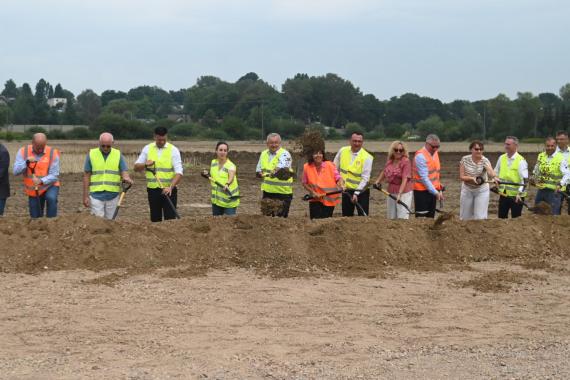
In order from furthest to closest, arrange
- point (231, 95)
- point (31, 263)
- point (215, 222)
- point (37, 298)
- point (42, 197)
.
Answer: point (231, 95) → point (42, 197) → point (215, 222) → point (31, 263) → point (37, 298)

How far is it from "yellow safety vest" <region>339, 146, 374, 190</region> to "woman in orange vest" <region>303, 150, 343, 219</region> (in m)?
0.40

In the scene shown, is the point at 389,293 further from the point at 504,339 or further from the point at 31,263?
the point at 31,263

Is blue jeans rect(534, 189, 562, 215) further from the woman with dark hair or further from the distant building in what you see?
the distant building

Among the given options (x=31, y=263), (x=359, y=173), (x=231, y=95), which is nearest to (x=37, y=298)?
(x=31, y=263)

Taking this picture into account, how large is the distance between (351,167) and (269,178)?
128 centimetres

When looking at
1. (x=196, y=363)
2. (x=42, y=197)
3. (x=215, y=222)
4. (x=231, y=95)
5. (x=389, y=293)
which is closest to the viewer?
(x=196, y=363)

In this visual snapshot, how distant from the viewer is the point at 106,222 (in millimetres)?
10141

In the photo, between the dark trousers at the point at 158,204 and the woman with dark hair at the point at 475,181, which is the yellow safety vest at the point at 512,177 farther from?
the dark trousers at the point at 158,204

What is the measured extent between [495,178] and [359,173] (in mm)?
2055

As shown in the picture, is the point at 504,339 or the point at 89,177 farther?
the point at 89,177

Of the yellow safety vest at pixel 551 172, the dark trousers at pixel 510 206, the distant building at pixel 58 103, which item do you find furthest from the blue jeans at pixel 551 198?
the distant building at pixel 58 103

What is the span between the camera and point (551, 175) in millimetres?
12688

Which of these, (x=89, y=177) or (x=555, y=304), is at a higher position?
(x=89, y=177)

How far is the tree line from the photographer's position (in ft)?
235
